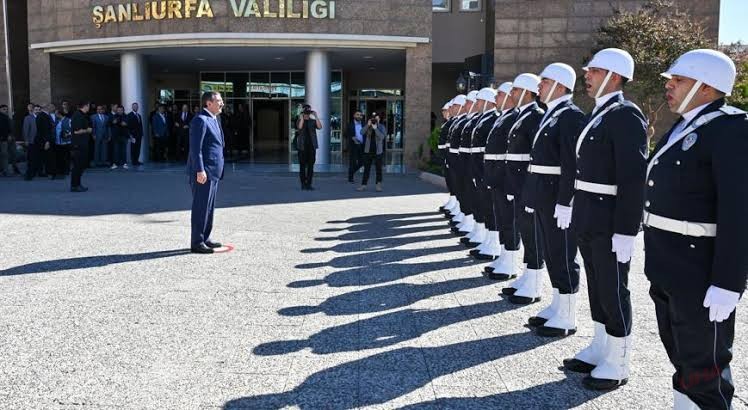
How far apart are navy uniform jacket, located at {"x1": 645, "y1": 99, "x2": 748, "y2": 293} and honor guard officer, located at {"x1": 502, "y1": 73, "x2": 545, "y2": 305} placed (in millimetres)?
2451

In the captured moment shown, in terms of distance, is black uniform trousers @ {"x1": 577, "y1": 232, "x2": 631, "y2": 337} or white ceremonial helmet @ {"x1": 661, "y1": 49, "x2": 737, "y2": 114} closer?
white ceremonial helmet @ {"x1": 661, "y1": 49, "x2": 737, "y2": 114}

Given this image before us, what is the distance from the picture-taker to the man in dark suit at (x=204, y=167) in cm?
795

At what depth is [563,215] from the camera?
478 centimetres

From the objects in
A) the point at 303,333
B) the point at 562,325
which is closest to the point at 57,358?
the point at 303,333

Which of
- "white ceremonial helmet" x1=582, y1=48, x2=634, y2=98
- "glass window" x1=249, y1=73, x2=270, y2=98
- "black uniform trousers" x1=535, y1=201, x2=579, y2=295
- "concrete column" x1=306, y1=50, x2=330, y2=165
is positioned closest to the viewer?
"white ceremonial helmet" x1=582, y1=48, x2=634, y2=98

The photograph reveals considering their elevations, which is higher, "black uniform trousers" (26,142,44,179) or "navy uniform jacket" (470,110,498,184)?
"navy uniform jacket" (470,110,498,184)

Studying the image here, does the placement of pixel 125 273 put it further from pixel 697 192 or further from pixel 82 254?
pixel 697 192

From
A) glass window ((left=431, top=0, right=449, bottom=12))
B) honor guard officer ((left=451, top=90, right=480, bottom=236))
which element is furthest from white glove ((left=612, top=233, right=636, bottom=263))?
glass window ((left=431, top=0, right=449, bottom=12))

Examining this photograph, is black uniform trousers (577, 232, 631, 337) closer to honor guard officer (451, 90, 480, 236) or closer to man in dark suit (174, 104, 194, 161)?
honor guard officer (451, 90, 480, 236)

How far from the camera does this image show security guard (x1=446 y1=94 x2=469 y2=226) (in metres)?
10.3

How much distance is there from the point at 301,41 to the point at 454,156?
1179 centimetres

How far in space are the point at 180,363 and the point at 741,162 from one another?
348 cm

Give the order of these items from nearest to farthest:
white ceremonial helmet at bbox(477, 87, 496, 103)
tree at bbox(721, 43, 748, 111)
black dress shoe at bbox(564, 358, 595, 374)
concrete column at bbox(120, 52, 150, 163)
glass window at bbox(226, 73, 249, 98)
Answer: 1. black dress shoe at bbox(564, 358, 595, 374)
2. white ceremonial helmet at bbox(477, 87, 496, 103)
3. tree at bbox(721, 43, 748, 111)
4. concrete column at bbox(120, 52, 150, 163)
5. glass window at bbox(226, 73, 249, 98)

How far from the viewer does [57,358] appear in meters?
4.42
